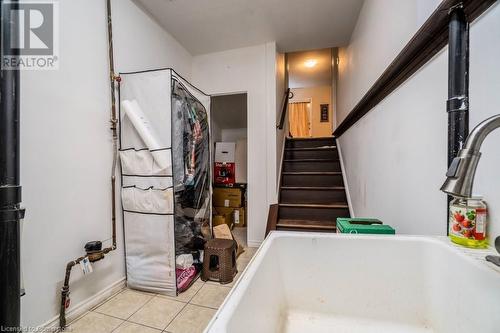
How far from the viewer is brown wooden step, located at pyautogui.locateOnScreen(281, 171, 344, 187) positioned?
2.92 meters

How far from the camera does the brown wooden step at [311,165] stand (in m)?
3.20

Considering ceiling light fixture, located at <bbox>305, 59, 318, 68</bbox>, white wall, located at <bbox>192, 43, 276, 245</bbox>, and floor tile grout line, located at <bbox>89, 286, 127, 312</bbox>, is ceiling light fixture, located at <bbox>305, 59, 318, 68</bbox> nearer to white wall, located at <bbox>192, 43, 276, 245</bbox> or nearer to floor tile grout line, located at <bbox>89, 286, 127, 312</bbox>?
white wall, located at <bbox>192, 43, 276, 245</bbox>

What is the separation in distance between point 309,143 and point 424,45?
116 inches

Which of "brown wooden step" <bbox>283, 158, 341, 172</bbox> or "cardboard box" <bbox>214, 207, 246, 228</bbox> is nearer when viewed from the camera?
"brown wooden step" <bbox>283, 158, 341, 172</bbox>

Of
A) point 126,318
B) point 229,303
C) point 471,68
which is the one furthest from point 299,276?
point 126,318

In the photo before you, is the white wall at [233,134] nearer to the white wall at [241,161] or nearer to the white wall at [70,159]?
the white wall at [241,161]

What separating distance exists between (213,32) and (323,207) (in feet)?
7.89

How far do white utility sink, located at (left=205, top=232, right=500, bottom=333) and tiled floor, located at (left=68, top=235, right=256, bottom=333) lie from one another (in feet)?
2.89

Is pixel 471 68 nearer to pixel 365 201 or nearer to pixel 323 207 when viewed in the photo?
pixel 365 201

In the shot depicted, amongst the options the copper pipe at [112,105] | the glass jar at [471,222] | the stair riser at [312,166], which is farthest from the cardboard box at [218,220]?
the glass jar at [471,222]

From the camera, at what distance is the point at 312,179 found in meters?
3.01

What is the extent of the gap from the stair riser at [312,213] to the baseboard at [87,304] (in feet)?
5.60

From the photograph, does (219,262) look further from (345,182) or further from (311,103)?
(311,103)

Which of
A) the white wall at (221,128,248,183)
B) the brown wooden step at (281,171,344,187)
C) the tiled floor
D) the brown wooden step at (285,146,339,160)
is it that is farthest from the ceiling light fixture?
the tiled floor
